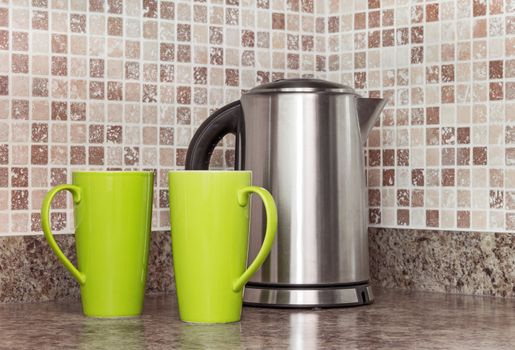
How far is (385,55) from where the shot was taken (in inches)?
A: 57.3

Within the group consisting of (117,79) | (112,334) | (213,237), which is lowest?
(112,334)

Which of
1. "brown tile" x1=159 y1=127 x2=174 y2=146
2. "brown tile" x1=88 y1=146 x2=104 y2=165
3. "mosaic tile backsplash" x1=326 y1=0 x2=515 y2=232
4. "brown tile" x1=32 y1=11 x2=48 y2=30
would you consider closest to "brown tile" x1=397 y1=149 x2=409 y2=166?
"mosaic tile backsplash" x1=326 y1=0 x2=515 y2=232

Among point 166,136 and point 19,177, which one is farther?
point 166,136

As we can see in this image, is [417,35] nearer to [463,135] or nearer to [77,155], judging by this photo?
[463,135]

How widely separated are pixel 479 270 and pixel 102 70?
59cm

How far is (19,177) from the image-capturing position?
4.04ft

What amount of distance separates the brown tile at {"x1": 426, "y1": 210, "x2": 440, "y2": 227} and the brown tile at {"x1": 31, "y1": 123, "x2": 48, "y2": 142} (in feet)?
1.81

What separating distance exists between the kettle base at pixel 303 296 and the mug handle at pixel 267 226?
128 mm

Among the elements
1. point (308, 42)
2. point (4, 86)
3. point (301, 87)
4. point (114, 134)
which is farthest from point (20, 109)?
point (308, 42)

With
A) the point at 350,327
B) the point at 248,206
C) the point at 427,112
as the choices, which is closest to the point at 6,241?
the point at 248,206

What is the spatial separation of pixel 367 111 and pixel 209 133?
8.4 inches

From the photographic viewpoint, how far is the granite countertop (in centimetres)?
95

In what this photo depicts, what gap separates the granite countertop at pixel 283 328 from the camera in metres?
0.95

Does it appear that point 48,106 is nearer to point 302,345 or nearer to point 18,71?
point 18,71
